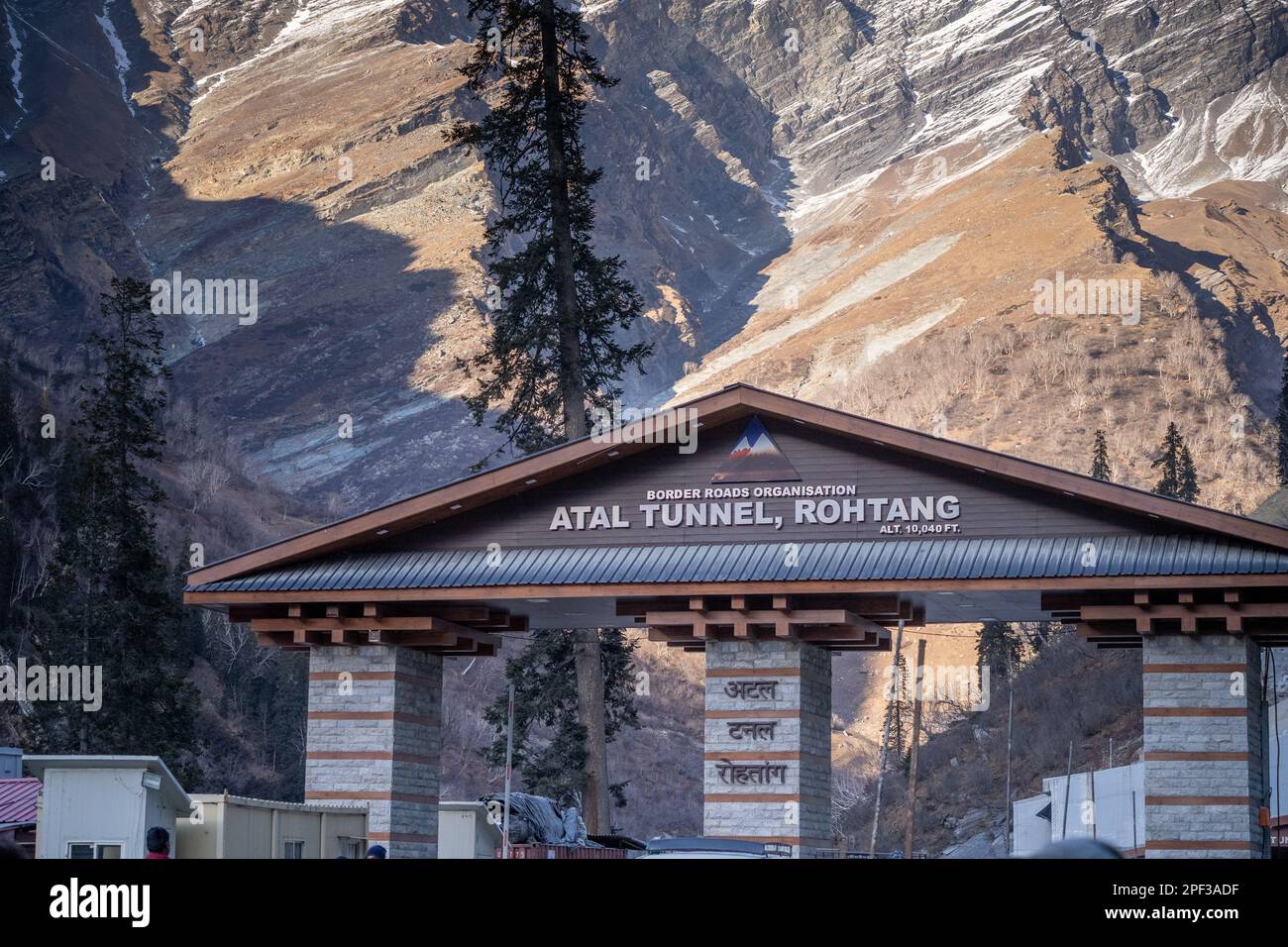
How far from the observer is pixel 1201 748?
2572 centimetres

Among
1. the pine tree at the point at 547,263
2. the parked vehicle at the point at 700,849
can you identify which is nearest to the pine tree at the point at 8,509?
the pine tree at the point at 547,263

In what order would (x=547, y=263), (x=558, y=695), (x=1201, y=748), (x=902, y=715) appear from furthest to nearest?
(x=902, y=715) → (x=558, y=695) → (x=547, y=263) → (x=1201, y=748)

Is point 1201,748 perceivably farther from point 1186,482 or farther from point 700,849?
point 1186,482

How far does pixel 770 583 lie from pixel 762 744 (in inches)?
108

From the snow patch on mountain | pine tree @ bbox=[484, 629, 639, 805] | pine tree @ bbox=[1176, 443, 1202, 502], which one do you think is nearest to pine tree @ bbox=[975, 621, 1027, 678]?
pine tree @ bbox=[1176, 443, 1202, 502]

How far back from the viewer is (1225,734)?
25.7m

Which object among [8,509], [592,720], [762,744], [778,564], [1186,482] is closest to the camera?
[778,564]

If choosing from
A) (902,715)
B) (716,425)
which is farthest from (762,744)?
(902,715)

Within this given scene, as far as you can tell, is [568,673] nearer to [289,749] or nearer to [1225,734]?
[1225,734]

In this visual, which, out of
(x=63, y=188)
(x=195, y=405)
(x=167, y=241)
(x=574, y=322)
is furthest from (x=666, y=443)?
(x=167, y=241)

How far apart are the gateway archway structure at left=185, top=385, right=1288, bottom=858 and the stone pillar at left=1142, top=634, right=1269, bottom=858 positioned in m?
0.03

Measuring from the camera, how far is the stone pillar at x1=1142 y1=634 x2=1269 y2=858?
1001 inches

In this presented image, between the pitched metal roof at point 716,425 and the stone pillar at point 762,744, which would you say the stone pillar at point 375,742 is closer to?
the pitched metal roof at point 716,425

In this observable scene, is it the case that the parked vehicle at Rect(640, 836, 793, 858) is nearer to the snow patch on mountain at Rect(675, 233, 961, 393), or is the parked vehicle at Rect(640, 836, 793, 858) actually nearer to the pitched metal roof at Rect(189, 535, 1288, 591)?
the pitched metal roof at Rect(189, 535, 1288, 591)
